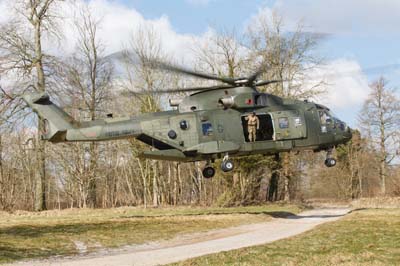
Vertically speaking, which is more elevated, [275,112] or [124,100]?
[124,100]

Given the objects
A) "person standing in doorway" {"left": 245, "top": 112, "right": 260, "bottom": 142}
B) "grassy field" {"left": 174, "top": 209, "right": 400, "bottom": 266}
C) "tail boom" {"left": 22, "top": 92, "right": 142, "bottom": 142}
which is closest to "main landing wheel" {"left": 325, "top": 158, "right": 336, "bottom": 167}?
"person standing in doorway" {"left": 245, "top": 112, "right": 260, "bottom": 142}

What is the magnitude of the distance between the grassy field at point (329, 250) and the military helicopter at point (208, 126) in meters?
4.74

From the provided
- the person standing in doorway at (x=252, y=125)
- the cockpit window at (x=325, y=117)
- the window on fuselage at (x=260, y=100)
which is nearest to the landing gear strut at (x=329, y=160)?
the cockpit window at (x=325, y=117)

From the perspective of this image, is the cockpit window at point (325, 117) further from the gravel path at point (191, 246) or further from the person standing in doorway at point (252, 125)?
the gravel path at point (191, 246)

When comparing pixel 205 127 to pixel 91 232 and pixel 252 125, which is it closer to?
pixel 252 125

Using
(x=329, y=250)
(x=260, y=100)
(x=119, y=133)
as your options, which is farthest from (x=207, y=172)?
(x=329, y=250)

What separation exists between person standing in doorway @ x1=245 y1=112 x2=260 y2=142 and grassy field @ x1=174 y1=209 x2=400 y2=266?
15.7 ft

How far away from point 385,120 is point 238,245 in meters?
36.2

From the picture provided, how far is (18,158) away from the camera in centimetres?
4859

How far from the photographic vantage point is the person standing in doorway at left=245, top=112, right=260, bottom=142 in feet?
65.3

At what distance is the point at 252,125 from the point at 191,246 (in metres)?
7.38

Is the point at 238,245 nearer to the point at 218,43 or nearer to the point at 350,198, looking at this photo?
the point at 218,43

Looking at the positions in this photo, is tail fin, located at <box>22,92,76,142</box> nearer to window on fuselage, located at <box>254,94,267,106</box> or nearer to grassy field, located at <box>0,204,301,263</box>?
grassy field, located at <box>0,204,301,263</box>

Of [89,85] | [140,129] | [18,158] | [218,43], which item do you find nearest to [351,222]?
[140,129]
